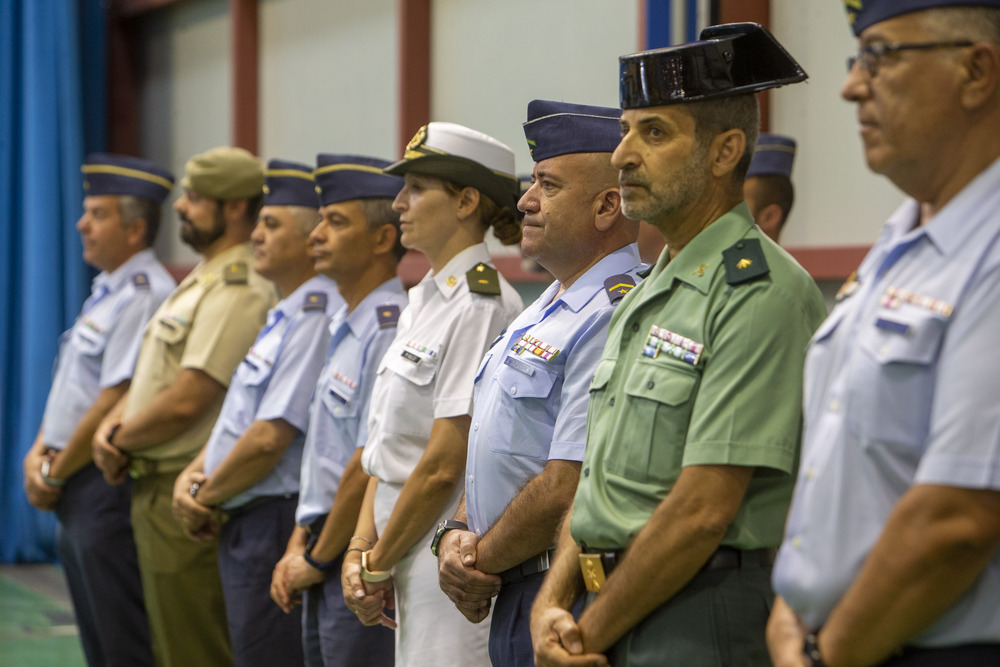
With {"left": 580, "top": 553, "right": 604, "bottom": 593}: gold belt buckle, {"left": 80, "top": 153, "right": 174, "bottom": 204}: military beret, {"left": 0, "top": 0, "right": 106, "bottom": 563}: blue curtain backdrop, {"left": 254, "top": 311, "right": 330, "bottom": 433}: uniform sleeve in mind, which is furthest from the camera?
{"left": 0, "top": 0, "right": 106, "bottom": 563}: blue curtain backdrop

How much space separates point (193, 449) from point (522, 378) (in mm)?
1903

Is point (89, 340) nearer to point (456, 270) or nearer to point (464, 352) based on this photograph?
point (456, 270)

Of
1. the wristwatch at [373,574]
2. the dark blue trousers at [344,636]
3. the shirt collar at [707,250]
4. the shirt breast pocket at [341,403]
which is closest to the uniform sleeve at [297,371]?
the shirt breast pocket at [341,403]

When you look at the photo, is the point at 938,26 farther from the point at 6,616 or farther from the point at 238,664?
the point at 6,616

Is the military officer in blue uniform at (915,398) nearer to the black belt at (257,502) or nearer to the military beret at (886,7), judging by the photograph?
the military beret at (886,7)

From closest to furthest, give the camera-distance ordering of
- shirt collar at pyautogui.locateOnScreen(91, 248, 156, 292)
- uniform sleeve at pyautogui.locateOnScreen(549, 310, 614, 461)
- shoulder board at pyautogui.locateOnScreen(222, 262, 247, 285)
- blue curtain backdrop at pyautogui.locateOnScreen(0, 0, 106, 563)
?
uniform sleeve at pyautogui.locateOnScreen(549, 310, 614, 461) → shoulder board at pyautogui.locateOnScreen(222, 262, 247, 285) → shirt collar at pyautogui.locateOnScreen(91, 248, 156, 292) → blue curtain backdrop at pyautogui.locateOnScreen(0, 0, 106, 563)

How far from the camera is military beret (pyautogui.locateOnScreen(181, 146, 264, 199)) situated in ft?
12.7

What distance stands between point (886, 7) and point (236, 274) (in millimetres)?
2764

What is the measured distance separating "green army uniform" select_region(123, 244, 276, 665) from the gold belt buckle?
2.13 meters

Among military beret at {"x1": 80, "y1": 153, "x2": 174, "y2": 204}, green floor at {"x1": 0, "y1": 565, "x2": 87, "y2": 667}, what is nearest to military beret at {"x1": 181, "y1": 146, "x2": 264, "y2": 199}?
military beret at {"x1": 80, "y1": 153, "x2": 174, "y2": 204}

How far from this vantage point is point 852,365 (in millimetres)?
1259

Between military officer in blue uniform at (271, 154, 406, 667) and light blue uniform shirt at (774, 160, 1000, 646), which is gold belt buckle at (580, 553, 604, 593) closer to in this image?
light blue uniform shirt at (774, 160, 1000, 646)

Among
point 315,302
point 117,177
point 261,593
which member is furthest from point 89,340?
point 261,593

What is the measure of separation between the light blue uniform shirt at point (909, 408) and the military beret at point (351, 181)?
1924 millimetres
